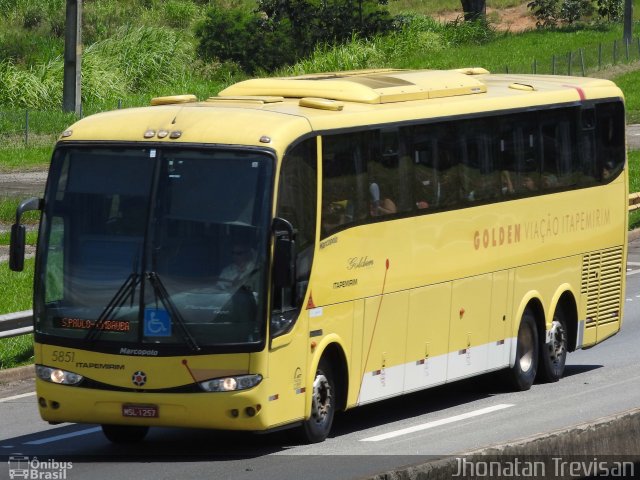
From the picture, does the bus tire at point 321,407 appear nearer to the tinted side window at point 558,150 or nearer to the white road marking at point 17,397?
the white road marking at point 17,397

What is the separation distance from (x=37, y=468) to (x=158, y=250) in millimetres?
2015

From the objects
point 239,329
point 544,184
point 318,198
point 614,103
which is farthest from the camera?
point 614,103

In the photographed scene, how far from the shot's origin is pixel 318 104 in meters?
13.8

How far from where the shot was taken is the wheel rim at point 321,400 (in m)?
13.2

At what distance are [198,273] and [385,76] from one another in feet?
14.6

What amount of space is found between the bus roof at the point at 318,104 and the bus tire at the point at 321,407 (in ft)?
6.90

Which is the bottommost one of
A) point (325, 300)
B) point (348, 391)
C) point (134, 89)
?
point (134, 89)

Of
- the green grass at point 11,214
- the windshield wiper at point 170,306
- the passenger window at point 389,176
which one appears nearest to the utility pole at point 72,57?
the green grass at point 11,214

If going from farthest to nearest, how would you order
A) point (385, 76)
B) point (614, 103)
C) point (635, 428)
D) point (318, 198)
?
point (614, 103)
point (385, 76)
point (318, 198)
point (635, 428)

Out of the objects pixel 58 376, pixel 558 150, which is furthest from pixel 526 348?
pixel 58 376

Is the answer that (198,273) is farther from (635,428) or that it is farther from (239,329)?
(635,428)

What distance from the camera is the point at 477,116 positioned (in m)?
16.0

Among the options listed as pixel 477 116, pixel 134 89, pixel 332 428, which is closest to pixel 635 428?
pixel 332 428

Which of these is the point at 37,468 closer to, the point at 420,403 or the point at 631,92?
the point at 420,403
